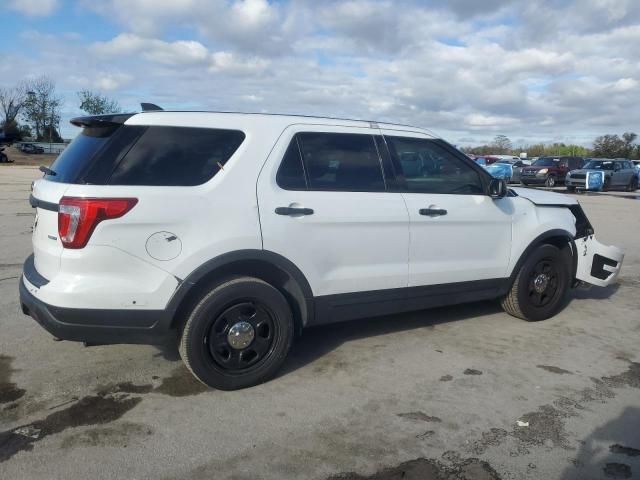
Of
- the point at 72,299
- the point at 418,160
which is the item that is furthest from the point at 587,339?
the point at 72,299

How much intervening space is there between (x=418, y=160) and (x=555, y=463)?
2565 millimetres

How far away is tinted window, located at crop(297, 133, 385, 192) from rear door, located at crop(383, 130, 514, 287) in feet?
0.77

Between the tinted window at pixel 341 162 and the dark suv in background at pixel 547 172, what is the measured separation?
2689cm

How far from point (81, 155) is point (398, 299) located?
261cm

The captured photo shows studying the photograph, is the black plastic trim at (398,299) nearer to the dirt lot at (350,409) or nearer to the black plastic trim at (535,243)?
the black plastic trim at (535,243)

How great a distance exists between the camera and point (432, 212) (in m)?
4.63

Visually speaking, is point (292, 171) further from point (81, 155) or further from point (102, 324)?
point (102, 324)

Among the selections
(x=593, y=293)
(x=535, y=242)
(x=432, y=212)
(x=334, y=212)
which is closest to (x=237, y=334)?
(x=334, y=212)

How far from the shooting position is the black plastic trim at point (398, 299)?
4.27 m

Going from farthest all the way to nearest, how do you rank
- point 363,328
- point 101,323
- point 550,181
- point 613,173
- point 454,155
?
point 550,181, point 613,173, point 363,328, point 454,155, point 101,323

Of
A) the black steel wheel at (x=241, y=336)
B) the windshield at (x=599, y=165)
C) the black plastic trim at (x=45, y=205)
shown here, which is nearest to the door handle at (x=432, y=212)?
the black steel wheel at (x=241, y=336)

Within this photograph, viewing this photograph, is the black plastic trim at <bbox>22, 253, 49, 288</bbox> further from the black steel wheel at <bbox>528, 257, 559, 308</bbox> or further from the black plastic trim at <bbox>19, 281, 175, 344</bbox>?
the black steel wheel at <bbox>528, 257, 559, 308</bbox>

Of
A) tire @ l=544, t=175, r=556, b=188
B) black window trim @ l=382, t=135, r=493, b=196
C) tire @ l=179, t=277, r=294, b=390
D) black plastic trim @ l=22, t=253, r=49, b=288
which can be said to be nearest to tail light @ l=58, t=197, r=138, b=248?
black plastic trim @ l=22, t=253, r=49, b=288

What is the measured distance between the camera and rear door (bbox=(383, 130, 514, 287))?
15.1ft
